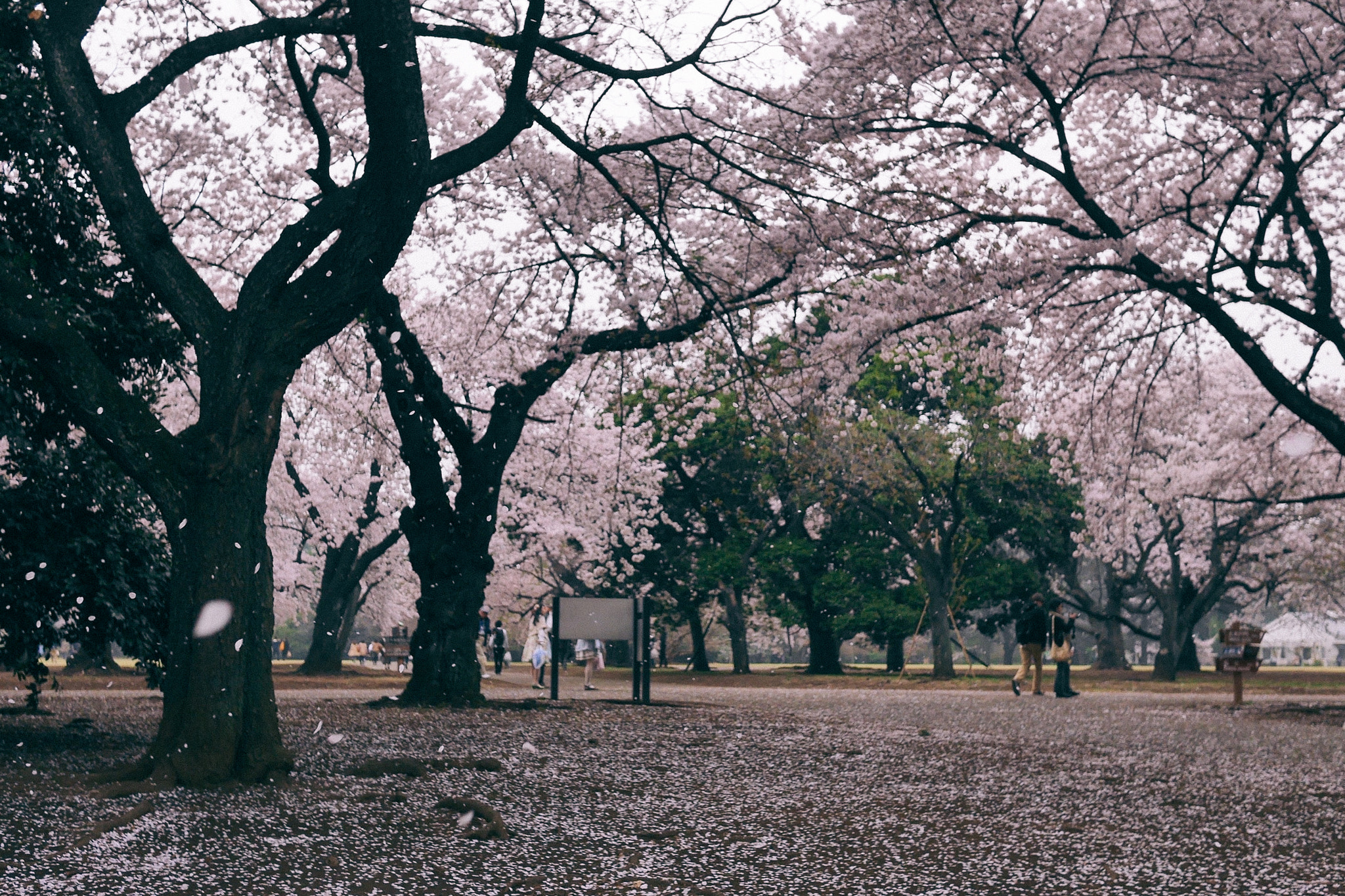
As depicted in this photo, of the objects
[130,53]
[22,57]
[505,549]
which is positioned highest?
[130,53]

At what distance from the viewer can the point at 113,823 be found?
6027mm

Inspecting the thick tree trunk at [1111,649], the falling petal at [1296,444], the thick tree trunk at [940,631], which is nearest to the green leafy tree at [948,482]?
the thick tree trunk at [940,631]

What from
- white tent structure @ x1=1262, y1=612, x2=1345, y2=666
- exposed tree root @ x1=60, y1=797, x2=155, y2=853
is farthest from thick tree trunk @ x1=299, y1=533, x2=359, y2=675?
white tent structure @ x1=1262, y1=612, x2=1345, y2=666

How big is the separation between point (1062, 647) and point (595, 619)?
28.5ft

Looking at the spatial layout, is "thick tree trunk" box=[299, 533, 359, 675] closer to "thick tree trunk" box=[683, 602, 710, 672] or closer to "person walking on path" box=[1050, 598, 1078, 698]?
"thick tree trunk" box=[683, 602, 710, 672]

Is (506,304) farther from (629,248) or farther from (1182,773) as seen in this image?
(1182,773)

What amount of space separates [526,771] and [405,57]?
16.1 feet

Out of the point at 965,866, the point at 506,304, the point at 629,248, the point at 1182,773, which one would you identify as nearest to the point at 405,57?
the point at 965,866

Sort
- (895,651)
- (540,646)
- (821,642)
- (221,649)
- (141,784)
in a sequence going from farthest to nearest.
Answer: (895,651) → (821,642) → (540,646) → (221,649) → (141,784)

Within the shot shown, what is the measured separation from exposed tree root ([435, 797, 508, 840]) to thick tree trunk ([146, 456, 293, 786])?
1688 mm

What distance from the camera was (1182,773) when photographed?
8984 mm

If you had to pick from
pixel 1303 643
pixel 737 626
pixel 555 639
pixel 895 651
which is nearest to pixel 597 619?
pixel 555 639

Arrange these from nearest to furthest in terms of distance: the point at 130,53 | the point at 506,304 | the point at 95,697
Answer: the point at 130,53, the point at 95,697, the point at 506,304

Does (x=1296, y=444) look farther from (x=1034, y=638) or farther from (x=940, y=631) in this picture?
(x=940, y=631)
